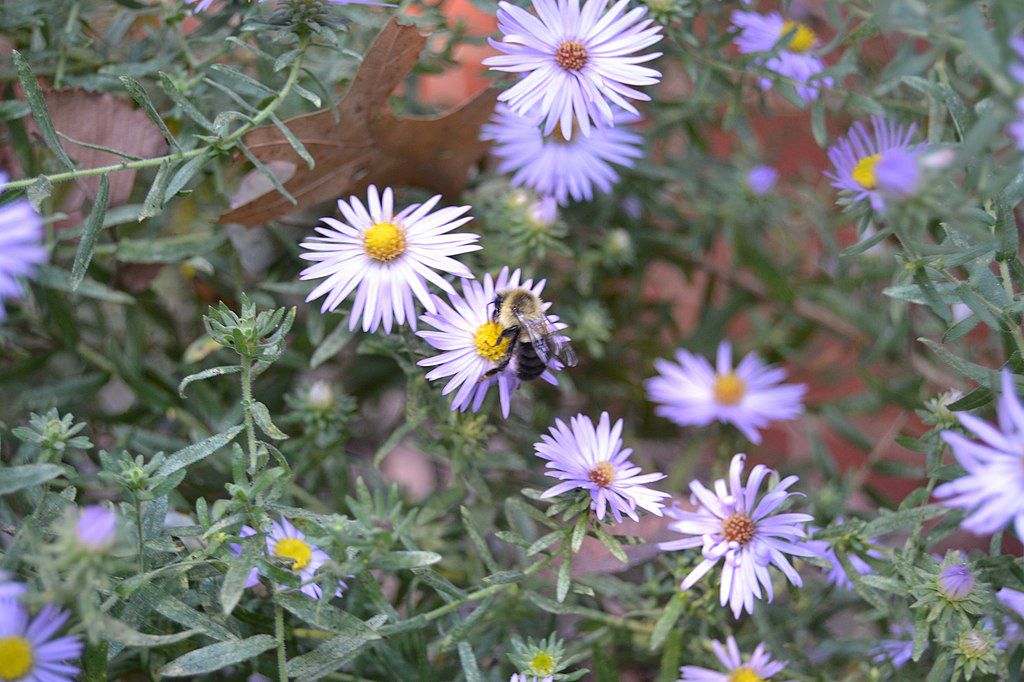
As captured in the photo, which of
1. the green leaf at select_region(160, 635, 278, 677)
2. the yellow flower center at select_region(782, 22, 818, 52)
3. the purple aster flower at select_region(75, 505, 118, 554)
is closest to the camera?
Answer: the purple aster flower at select_region(75, 505, 118, 554)

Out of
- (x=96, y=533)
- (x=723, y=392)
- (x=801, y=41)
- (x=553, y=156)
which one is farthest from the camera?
(x=723, y=392)

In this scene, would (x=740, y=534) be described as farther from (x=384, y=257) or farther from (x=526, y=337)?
(x=384, y=257)

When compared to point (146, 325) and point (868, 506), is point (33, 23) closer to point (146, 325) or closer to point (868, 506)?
point (146, 325)

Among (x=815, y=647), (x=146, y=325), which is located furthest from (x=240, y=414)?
(x=815, y=647)

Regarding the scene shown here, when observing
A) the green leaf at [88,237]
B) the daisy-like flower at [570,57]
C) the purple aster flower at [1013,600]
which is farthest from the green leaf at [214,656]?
the purple aster flower at [1013,600]

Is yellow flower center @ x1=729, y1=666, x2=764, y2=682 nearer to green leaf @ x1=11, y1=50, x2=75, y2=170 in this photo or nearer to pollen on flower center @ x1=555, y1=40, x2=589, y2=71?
pollen on flower center @ x1=555, y1=40, x2=589, y2=71

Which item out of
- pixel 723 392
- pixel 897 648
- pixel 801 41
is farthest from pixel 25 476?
pixel 801 41

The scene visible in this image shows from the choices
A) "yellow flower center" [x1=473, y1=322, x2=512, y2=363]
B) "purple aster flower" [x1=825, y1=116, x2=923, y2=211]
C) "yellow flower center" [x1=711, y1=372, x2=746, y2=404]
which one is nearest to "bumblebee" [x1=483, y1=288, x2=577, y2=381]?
"yellow flower center" [x1=473, y1=322, x2=512, y2=363]

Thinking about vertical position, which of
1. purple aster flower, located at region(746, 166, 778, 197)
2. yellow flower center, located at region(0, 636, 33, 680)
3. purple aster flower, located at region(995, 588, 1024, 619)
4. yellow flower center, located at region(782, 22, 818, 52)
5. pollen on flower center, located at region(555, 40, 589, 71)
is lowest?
yellow flower center, located at region(0, 636, 33, 680)
